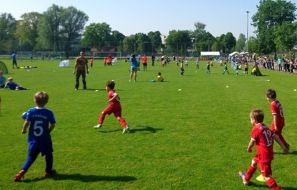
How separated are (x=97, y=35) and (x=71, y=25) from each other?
20489 millimetres

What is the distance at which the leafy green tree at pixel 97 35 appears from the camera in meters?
159

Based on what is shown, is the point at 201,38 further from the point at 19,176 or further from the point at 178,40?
the point at 19,176

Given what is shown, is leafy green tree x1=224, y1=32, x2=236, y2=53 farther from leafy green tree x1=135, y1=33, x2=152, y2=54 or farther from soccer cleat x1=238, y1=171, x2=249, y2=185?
soccer cleat x1=238, y1=171, x2=249, y2=185

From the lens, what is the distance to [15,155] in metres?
8.80

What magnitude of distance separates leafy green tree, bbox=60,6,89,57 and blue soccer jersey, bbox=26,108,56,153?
441 ft

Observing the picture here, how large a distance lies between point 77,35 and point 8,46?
25727mm

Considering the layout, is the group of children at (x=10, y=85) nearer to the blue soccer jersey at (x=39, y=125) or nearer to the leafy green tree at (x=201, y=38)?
the blue soccer jersey at (x=39, y=125)

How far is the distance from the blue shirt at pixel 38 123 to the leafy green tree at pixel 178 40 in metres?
158

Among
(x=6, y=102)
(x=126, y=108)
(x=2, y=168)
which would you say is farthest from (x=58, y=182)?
(x=6, y=102)

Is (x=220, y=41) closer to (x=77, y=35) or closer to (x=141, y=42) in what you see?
(x=141, y=42)

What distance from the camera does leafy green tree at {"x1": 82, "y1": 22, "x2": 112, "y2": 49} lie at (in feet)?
522

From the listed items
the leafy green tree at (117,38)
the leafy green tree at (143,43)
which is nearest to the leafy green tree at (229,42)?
the leafy green tree at (143,43)

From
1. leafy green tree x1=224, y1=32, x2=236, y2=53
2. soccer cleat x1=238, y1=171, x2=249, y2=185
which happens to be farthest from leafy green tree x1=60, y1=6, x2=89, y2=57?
soccer cleat x1=238, y1=171, x2=249, y2=185

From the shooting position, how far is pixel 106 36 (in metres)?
165
